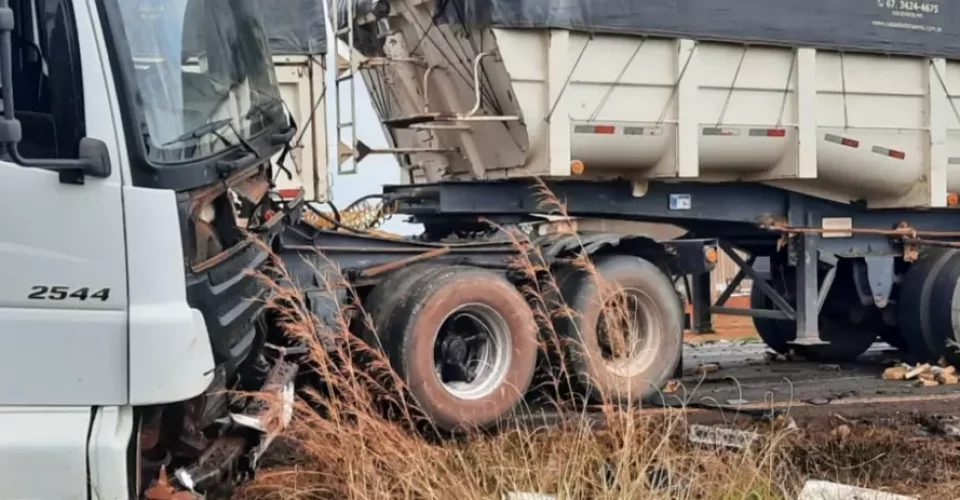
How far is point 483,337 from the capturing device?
21.3 ft

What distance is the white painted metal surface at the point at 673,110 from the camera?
7316mm

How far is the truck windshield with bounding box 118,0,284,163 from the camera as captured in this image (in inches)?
168

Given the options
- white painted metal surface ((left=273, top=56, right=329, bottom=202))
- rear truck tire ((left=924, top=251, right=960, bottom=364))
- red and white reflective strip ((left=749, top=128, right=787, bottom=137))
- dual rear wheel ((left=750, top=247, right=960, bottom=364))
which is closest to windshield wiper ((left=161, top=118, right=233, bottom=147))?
white painted metal surface ((left=273, top=56, right=329, bottom=202))

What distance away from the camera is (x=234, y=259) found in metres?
4.68

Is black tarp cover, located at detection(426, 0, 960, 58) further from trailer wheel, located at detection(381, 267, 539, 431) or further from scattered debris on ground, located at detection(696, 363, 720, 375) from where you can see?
scattered debris on ground, located at detection(696, 363, 720, 375)

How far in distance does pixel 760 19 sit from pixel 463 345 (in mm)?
3342

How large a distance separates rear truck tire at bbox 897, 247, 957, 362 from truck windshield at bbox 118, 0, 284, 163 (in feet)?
19.0

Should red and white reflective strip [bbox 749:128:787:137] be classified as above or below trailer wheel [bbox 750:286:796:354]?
above

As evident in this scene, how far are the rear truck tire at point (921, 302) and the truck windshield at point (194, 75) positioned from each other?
5800 millimetres

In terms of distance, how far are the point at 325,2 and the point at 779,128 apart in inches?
132

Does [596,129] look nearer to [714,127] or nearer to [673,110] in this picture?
[673,110]

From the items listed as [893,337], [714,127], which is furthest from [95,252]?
[893,337]

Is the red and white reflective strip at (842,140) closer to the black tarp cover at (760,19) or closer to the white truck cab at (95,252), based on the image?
the black tarp cover at (760,19)

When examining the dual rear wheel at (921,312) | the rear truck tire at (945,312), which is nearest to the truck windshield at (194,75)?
the dual rear wheel at (921,312)
